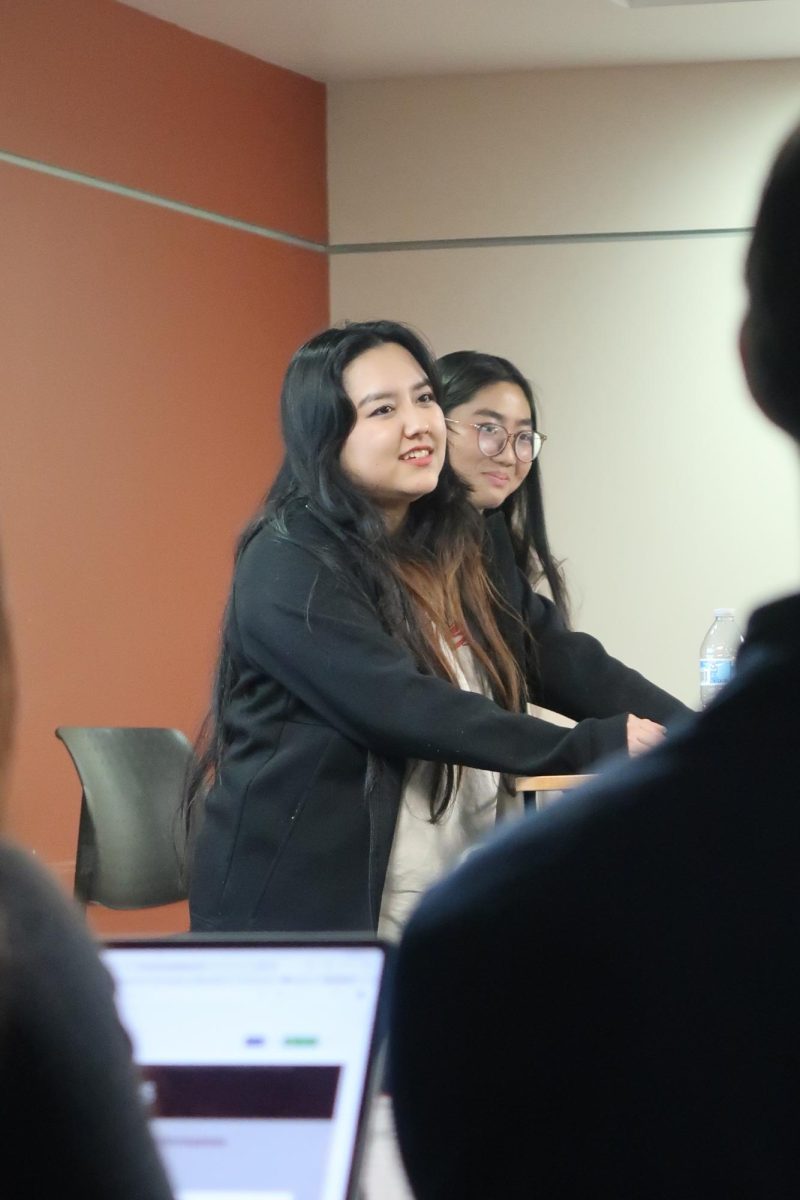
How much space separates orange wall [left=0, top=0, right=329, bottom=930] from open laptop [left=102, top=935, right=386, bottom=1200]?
11.5 feet

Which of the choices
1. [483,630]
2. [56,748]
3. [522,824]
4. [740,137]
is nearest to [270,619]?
[483,630]

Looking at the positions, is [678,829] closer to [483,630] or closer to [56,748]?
[483,630]

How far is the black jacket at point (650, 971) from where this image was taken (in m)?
0.57

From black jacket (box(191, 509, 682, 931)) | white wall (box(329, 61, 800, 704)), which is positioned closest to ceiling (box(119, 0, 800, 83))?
white wall (box(329, 61, 800, 704))

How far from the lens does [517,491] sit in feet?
11.5

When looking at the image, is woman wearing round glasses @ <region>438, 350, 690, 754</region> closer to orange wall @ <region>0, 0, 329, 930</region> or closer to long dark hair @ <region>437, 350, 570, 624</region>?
long dark hair @ <region>437, 350, 570, 624</region>

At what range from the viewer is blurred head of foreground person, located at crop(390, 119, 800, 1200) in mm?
573

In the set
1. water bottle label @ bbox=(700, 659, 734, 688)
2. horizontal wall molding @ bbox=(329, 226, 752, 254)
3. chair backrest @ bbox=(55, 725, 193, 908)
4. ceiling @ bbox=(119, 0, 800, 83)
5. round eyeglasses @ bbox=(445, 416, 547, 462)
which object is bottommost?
chair backrest @ bbox=(55, 725, 193, 908)

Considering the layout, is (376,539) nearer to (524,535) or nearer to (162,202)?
(524,535)

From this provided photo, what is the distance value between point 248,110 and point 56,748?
234 centimetres

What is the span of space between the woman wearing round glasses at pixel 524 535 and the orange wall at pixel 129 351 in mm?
1526

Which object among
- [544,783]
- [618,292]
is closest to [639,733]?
[544,783]

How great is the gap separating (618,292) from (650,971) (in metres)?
5.33

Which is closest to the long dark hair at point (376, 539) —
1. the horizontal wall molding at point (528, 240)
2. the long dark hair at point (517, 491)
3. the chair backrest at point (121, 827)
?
the long dark hair at point (517, 491)
